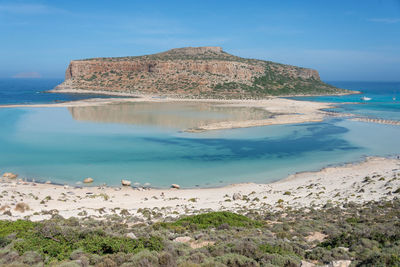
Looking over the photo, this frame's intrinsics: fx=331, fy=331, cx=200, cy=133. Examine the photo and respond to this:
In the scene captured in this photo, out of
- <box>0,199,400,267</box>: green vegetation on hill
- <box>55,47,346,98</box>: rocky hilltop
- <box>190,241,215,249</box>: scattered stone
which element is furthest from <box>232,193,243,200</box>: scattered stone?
<box>55,47,346,98</box>: rocky hilltop

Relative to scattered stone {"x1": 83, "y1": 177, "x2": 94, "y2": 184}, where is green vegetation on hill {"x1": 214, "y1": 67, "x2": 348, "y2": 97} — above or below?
→ above

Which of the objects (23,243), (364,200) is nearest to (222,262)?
(23,243)

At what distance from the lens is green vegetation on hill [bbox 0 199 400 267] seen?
23.5ft

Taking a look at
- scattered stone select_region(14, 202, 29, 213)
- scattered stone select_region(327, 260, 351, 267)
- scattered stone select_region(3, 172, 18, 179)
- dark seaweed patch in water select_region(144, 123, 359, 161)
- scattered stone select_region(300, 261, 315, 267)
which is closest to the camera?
scattered stone select_region(327, 260, 351, 267)

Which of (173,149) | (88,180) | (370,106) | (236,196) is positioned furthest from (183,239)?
(370,106)

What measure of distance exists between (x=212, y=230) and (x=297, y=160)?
16.2 m

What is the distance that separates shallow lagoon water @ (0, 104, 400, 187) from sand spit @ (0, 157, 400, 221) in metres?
1.82

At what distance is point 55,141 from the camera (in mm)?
30328

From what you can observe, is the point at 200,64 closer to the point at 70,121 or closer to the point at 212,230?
the point at 70,121

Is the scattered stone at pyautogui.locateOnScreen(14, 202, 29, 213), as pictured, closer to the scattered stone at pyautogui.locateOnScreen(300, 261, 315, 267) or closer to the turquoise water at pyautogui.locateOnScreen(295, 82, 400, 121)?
the scattered stone at pyautogui.locateOnScreen(300, 261, 315, 267)

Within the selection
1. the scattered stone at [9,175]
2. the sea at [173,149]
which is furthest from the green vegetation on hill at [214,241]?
the scattered stone at [9,175]

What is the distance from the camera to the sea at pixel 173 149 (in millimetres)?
21031

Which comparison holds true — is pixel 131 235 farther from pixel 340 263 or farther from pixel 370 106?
pixel 370 106

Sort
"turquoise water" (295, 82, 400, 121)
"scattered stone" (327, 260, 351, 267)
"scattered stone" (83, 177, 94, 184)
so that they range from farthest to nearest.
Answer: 1. "turquoise water" (295, 82, 400, 121)
2. "scattered stone" (83, 177, 94, 184)
3. "scattered stone" (327, 260, 351, 267)
